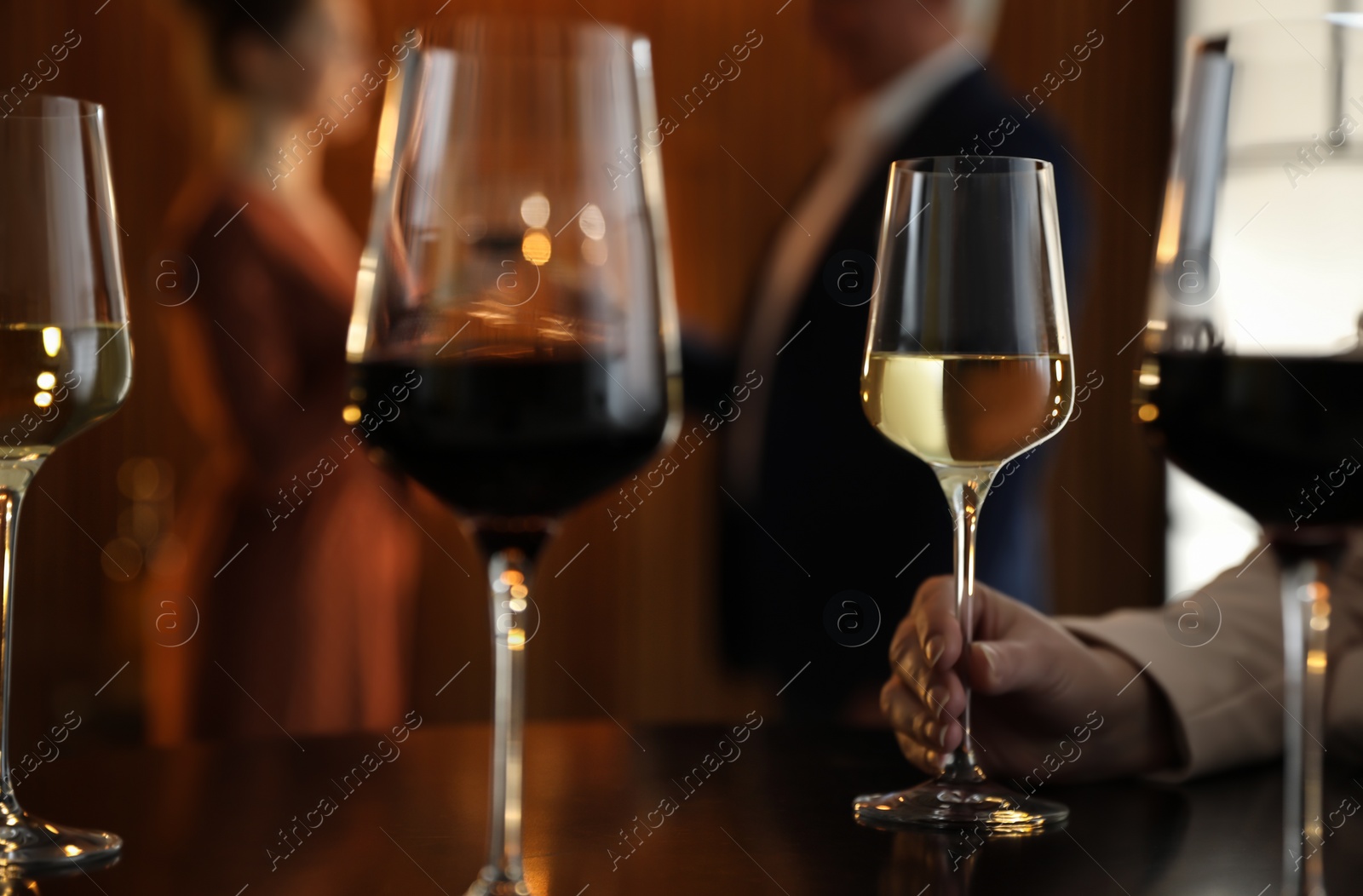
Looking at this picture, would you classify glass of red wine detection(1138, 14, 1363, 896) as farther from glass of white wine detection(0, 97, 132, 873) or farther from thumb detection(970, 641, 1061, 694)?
glass of white wine detection(0, 97, 132, 873)

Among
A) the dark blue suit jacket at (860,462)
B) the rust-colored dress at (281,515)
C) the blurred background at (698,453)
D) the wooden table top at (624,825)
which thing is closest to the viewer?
the wooden table top at (624,825)

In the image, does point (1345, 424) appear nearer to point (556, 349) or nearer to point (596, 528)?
point (556, 349)

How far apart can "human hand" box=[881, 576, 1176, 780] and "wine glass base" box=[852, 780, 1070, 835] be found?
4 centimetres

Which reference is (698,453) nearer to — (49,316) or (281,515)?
(281,515)

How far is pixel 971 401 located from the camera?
771 mm

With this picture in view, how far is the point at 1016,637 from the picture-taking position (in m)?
0.85

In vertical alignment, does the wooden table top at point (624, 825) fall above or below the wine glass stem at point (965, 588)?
below

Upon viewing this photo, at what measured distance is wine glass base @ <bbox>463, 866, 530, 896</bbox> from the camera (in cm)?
42

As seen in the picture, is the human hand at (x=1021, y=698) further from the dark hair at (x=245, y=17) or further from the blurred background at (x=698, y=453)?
the blurred background at (x=698, y=453)

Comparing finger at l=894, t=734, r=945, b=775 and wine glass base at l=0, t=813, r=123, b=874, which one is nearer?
wine glass base at l=0, t=813, r=123, b=874

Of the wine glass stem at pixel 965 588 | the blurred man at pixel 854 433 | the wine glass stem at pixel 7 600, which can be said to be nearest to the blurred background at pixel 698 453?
the blurred man at pixel 854 433

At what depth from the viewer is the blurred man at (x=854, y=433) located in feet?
5.52

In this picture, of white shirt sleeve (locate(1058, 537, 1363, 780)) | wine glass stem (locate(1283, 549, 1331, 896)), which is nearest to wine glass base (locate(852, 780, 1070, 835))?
white shirt sleeve (locate(1058, 537, 1363, 780))

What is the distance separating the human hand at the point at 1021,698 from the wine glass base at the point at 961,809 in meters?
0.04
